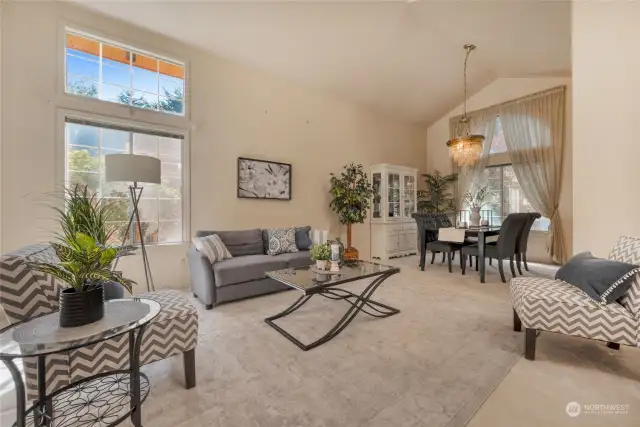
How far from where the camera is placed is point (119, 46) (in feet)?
10.8

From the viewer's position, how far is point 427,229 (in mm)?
4723

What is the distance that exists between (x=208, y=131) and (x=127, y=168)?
1.48 metres

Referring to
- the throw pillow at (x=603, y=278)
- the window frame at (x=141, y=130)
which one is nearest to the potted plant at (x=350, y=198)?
the window frame at (x=141, y=130)

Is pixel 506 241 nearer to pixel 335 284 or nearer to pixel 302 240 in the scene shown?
pixel 302 240

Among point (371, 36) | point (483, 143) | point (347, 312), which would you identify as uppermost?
point (371, 36)

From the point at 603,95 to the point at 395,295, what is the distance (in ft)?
9.12

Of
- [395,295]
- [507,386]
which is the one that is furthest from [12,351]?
[395,295]

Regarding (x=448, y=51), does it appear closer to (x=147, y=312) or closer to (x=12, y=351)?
(x=147, y=312)

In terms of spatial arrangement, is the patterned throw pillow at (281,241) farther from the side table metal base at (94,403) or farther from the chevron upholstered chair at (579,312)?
the chevron upholstered chair at (579,312)

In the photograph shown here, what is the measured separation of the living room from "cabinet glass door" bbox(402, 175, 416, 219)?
1.13m

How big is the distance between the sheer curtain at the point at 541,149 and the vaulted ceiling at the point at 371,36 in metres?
0.58

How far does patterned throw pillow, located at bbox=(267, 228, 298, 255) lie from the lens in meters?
3.79

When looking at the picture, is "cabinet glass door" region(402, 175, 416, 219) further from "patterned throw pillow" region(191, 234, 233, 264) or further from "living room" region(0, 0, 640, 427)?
"patterned throw pillow" region(191, 234, 233, 264)

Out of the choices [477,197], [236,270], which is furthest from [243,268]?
[477,197]
